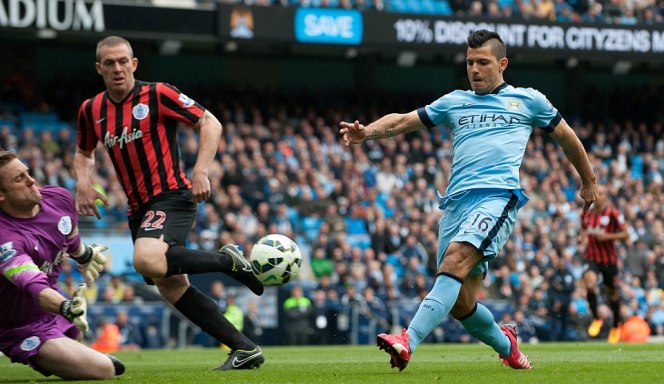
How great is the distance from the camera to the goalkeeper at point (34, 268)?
6.80 meters

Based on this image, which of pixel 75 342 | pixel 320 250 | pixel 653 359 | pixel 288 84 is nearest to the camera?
pixel 75 342

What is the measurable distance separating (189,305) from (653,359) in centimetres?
376

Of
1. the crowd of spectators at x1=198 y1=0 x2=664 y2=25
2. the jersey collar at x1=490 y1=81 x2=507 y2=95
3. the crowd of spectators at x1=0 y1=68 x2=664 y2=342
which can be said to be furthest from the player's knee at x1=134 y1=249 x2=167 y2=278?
the crowd of spectators at x1=198 y1=0 x2=664 y2=25

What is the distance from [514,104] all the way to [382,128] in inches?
33.7

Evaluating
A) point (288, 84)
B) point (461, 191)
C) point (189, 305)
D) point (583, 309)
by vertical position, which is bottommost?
point (583, 309)

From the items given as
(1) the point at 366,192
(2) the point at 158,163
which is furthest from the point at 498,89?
(1) the point at 366,192

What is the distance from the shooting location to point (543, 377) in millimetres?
6578

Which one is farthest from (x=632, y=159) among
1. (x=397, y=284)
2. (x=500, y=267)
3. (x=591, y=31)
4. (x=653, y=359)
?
(x=653, y=359)

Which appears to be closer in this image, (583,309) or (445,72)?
(583,309)

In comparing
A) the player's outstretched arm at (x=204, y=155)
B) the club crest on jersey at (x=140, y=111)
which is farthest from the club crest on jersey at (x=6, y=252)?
the club crest on jersey at (x=140, y=111)

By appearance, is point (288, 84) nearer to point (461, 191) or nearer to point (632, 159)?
point (632, 159)

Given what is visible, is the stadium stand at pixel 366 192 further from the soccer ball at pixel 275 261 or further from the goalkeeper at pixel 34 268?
the goalkeeper at pixel 34 268

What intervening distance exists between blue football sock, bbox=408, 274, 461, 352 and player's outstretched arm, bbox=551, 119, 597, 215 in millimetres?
1155

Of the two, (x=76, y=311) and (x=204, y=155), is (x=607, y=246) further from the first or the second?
(x=76, y=311)
